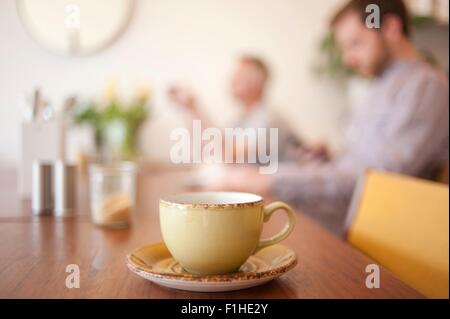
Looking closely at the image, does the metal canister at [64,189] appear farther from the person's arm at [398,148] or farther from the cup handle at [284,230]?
the person's arm at [398,148]

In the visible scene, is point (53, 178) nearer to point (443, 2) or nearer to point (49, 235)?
point (49, 235)

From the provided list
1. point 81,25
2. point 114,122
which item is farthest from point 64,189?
point 81,25

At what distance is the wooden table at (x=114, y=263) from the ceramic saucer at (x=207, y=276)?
12mm

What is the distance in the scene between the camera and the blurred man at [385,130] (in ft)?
4.44

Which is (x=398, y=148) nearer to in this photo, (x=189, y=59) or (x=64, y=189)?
(x=64, y=189)

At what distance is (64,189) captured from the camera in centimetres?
107

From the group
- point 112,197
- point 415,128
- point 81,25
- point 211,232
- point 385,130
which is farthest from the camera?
point 81,25

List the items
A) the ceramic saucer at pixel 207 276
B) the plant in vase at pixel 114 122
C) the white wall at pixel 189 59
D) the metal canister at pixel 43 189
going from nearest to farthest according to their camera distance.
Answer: the ceramic saucer at pixel 207 276 → the metal canister at pixel 43 189 → the plant in vase at pixel 114 122 → the white wall at pixel 189 59

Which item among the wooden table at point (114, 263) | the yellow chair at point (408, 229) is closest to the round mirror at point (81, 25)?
the wooden table at point (114, 263)

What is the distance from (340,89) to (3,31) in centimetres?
185

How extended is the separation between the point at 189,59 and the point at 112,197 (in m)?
A: 1.89

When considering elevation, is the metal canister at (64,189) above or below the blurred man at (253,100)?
below

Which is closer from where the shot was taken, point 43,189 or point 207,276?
point 207,276

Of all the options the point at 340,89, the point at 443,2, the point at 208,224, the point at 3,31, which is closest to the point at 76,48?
the point at 3,31
